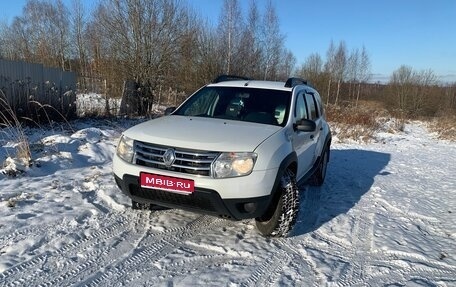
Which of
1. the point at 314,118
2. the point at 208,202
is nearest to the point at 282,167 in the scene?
the point at 208,202

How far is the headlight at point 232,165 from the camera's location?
11.1ft

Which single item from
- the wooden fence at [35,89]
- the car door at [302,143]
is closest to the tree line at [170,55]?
the wooden fence at [35,89]

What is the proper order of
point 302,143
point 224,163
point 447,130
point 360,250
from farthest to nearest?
point 447,130, point 302,143, point 360,250, point 224,163

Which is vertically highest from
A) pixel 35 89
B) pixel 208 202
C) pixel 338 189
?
pixel 35 89

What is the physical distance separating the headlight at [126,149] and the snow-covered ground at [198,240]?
77cm

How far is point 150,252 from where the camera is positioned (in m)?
3.43

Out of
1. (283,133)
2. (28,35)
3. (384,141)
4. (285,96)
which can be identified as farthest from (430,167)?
(28,35)

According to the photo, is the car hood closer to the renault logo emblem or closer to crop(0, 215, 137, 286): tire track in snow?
the renault logo emblem

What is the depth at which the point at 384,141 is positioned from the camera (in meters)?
14.6

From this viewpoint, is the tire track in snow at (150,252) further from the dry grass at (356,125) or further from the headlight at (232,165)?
the dry grass at (356,125)

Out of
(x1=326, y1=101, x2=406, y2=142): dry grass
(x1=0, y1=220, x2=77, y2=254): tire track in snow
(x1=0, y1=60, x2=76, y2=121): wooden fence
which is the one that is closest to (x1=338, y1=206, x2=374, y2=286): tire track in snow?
(x1=0, y1=220, x2=77, y2=254): tire track in snow

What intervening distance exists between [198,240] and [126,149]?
1.20m

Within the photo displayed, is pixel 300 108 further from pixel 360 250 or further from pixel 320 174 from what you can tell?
pixel 360 250

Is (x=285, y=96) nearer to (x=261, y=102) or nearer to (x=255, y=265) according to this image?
(x=261, y=102)
